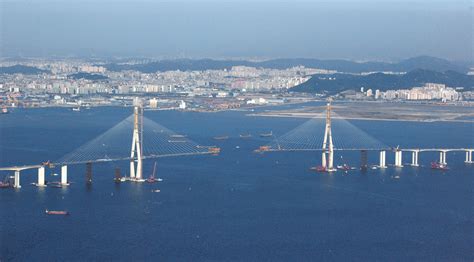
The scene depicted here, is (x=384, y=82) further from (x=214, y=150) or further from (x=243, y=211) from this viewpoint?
(x=243, y=211)

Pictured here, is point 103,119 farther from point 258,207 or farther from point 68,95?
point 258,207

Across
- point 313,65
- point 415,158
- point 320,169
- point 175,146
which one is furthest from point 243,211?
point 313,65

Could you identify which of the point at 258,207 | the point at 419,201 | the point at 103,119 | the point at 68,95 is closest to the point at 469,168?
the point at 419,201

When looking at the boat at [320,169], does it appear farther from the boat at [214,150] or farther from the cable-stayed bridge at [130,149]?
the boat at [214,150]

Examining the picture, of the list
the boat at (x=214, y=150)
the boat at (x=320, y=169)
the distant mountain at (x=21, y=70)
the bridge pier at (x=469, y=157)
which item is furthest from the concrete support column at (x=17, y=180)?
the distant mountain at (x=21, y=70)

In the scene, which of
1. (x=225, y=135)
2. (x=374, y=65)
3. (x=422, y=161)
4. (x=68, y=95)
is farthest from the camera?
Answer: (x=374, y=65)

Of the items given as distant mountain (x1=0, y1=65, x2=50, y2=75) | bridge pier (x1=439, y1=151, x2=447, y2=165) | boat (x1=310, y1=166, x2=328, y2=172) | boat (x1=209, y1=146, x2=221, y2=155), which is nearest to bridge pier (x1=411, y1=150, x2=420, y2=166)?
bridge pier (x1=439, y1=151, x2=447, y2=165)
